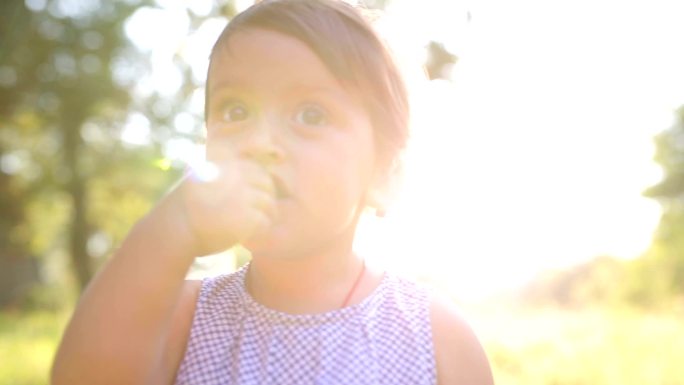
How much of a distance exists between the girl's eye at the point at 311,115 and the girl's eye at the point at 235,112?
11 centimetres

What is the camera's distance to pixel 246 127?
1.73 m

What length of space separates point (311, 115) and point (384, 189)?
38cm

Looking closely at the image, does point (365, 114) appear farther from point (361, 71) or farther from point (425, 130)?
point (425, 130)

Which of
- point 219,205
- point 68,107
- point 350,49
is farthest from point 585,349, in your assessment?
point 68,107

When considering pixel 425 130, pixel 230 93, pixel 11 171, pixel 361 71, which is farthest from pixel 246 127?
pixel 11 171

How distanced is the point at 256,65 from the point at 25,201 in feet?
63.1

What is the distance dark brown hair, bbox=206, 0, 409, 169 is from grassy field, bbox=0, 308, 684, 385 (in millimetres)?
1809

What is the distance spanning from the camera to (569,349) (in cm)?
513

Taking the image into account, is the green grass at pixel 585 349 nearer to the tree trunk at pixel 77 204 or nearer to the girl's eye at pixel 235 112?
the girl's eye at pixel 235 112

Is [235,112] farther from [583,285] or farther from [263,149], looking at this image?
[583,285]

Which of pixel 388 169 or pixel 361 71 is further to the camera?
pixel 388 169

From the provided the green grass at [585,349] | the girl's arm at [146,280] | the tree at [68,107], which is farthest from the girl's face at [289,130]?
the tree at [68,107]

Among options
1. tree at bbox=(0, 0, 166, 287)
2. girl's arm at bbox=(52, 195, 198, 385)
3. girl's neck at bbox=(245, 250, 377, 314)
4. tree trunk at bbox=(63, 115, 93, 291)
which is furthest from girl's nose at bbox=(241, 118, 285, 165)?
tree trunk at bbox=(63, 115, 93, 291)

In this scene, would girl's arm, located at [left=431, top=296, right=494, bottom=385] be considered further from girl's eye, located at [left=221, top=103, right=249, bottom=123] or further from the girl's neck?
girl's eye, located at [left=221, top=103, right=249, bottom=123]
